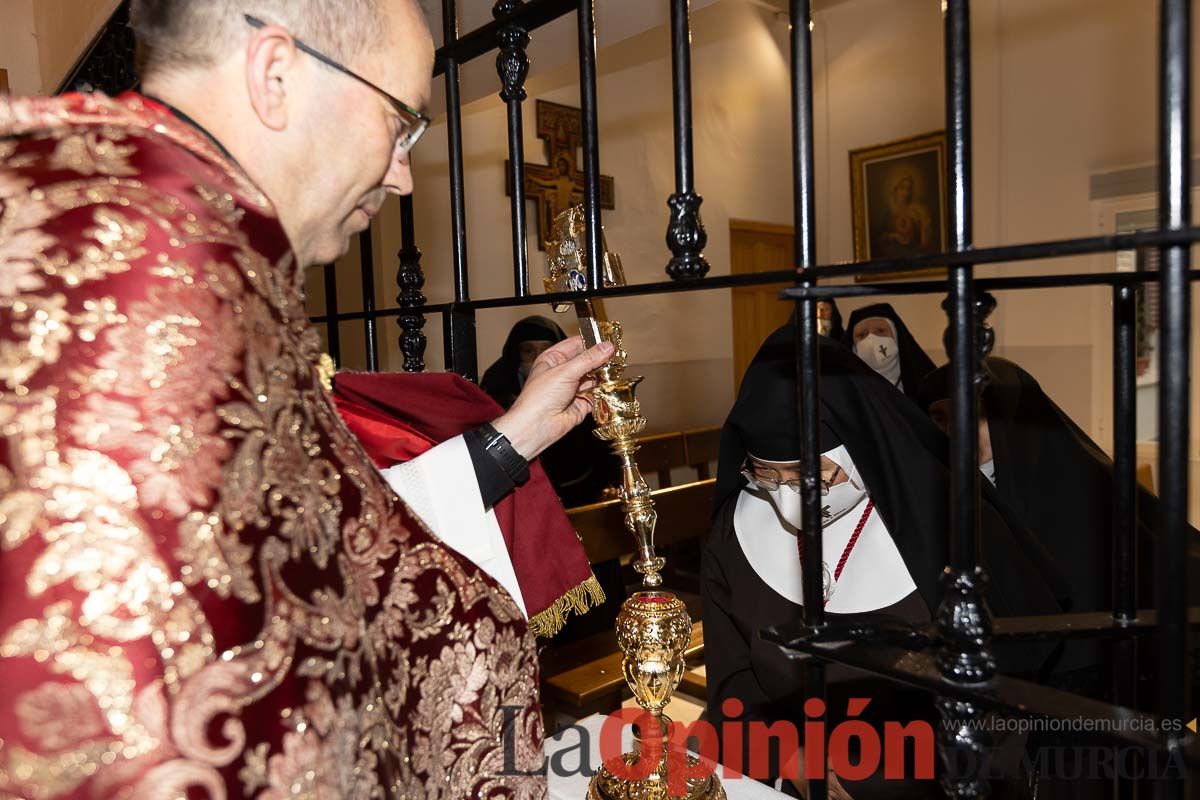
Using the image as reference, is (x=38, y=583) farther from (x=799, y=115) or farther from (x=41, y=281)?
(x=799, y=115)

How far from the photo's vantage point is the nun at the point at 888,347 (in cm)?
473

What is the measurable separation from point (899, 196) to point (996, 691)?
8270 millimetres

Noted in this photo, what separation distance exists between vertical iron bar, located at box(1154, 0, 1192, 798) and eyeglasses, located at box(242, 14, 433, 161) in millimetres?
669

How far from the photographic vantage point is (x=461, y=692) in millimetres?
845

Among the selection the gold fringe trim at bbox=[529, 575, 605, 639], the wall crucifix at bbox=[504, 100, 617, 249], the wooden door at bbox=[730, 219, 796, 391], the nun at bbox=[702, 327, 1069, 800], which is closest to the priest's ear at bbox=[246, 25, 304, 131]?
the gold fringe trim at bbox=[529, 575, 605, 639]

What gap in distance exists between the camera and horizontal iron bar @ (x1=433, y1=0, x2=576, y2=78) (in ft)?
3.70

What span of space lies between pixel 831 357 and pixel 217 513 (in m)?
1.97

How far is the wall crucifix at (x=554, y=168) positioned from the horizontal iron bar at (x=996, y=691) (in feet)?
18.5

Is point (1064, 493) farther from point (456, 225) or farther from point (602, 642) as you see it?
point (456, 225)

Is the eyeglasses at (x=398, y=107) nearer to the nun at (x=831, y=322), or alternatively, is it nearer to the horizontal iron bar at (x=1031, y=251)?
the horizontal iron bar at (x=1031, y=251)

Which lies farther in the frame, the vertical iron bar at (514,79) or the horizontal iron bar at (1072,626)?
the vertical iron bar at (514,79)

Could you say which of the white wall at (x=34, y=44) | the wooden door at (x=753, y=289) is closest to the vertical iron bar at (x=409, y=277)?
the white wall at (x=34, y=44)

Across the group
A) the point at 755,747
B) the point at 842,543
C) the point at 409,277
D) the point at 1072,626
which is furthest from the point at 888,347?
the point at 1072,626

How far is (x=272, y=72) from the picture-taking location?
0.81m
